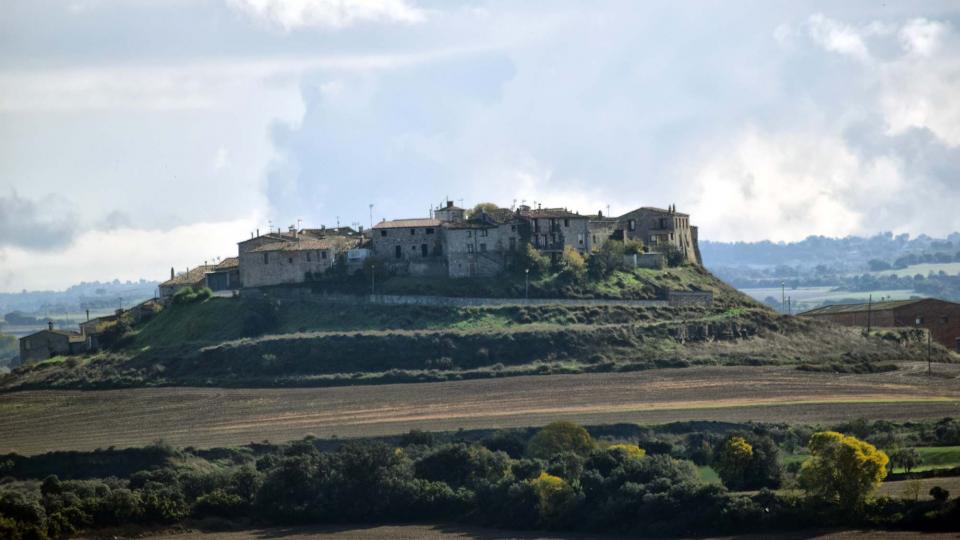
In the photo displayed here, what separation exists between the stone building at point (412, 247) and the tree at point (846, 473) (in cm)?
4637

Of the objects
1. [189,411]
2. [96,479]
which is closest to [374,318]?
[189,411]

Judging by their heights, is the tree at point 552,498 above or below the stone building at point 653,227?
below

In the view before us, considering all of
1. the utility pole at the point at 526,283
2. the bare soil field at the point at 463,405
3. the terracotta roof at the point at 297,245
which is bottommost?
the bare soil field at the point at 463,405

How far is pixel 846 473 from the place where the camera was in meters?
57.7

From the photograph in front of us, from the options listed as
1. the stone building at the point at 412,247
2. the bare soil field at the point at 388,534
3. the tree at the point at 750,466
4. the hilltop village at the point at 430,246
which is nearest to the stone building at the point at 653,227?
the hilltop village at the point at 430,246

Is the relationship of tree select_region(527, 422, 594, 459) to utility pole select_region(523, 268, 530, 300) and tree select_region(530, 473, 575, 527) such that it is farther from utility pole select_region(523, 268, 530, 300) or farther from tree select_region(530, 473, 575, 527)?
utility pole select_region(523, 268, 530, 300)

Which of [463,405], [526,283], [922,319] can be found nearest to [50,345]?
[526,283]

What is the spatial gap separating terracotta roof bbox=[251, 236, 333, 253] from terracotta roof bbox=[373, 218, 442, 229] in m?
3.67

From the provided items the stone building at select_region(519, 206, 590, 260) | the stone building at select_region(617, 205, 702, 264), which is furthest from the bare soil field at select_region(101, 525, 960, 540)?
the stone building at select_region(617, 205, 702, 264)

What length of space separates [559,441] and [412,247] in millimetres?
35312

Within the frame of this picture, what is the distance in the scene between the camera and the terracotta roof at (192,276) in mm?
110812

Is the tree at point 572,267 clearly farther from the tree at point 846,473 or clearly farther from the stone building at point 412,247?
the tree at point 846,473

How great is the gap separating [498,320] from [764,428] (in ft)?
90.4

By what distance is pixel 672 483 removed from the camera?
61.8m
